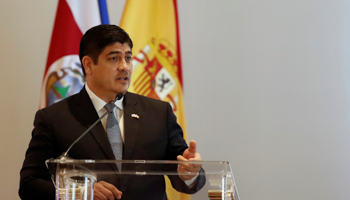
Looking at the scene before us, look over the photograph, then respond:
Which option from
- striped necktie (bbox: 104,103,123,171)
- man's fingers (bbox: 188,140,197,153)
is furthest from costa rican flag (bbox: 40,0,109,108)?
man's fingers (bbox: 188,140,197,153)

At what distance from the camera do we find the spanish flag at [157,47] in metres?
3.12

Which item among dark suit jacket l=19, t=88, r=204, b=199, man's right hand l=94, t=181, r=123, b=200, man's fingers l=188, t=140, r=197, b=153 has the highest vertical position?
dark suit jacket l=19, t=88, r=204, b=199

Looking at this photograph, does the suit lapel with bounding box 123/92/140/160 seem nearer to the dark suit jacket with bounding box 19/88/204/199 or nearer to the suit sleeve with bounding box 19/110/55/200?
the dark suit jacket with bounding box 19/88/204/199

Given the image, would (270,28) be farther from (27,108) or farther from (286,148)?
(27,108)

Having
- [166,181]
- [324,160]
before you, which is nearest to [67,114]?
[166,181]

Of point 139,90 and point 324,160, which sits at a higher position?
point 139,90

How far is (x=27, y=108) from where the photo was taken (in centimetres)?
324

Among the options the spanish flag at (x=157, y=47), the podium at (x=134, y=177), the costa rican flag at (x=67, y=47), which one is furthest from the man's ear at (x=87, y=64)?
the podium at (x=134, y=177)

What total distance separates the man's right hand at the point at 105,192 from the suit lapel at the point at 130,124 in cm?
68

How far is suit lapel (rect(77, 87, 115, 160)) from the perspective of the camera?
213cm

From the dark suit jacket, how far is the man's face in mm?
111

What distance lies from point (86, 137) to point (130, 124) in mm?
240

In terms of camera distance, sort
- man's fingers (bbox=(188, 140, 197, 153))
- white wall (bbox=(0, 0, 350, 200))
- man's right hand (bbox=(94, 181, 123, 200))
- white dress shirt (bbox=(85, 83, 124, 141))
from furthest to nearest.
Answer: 1. white wall (bbox=(0, 0, 350, 200))
2. white dress shirt (bbox=(85, 83, 124, 141))
3. man's fingers (bbox=(188, 140, 197, 153))
4. man's right hand (bbox=(94, 181, 123, 200))

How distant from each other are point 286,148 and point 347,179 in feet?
1.75
